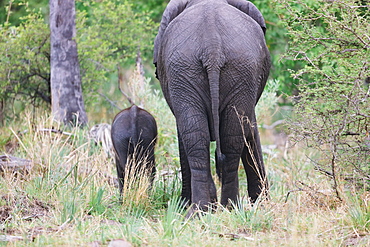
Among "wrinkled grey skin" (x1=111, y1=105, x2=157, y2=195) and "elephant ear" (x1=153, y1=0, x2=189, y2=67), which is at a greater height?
"elephant ear" (x1=153, y1=0, x2=189, y2=67)

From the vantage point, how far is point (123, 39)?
48.7 feet

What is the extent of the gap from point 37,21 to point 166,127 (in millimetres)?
3817

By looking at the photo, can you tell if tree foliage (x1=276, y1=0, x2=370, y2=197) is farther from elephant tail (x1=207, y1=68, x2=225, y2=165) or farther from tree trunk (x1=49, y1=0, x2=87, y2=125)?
tree trunk (x1=49, y1=0, x2=87, y2=125)

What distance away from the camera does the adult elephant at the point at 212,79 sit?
582 centimetres

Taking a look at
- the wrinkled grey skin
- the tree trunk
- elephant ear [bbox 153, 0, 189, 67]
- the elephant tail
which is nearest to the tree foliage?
elephant ear [bbox 153, 0, 189, 67]

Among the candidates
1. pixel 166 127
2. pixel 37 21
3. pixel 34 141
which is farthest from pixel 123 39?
pixel 34 141

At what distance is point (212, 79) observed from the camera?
5.74m

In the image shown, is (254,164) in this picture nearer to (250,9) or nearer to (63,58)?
(250,9)

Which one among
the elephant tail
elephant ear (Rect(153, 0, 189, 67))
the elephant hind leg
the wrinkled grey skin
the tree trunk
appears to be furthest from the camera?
the tree trunk

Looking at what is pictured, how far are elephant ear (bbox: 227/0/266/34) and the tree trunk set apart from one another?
6324 mm

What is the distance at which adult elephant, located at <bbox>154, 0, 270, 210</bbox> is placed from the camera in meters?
5.82

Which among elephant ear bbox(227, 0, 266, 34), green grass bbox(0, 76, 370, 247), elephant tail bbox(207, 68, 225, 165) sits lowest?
green grass bbox(0, 76, 370, 247)

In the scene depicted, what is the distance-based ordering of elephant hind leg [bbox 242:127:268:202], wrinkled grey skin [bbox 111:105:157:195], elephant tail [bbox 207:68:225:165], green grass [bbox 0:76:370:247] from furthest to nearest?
wrinkled grey skin [bbox 111:105:157:195]
elephant hind leg [bbox 242:127:268:202]
elephant tail [bbox 207:68:225:165]
green grass [bbox 0:76:370:247]

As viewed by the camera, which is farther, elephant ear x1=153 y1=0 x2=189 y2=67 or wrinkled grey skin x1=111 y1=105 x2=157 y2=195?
wrinkled grey skin x1=111 y1=105 x2=157 y2=195
